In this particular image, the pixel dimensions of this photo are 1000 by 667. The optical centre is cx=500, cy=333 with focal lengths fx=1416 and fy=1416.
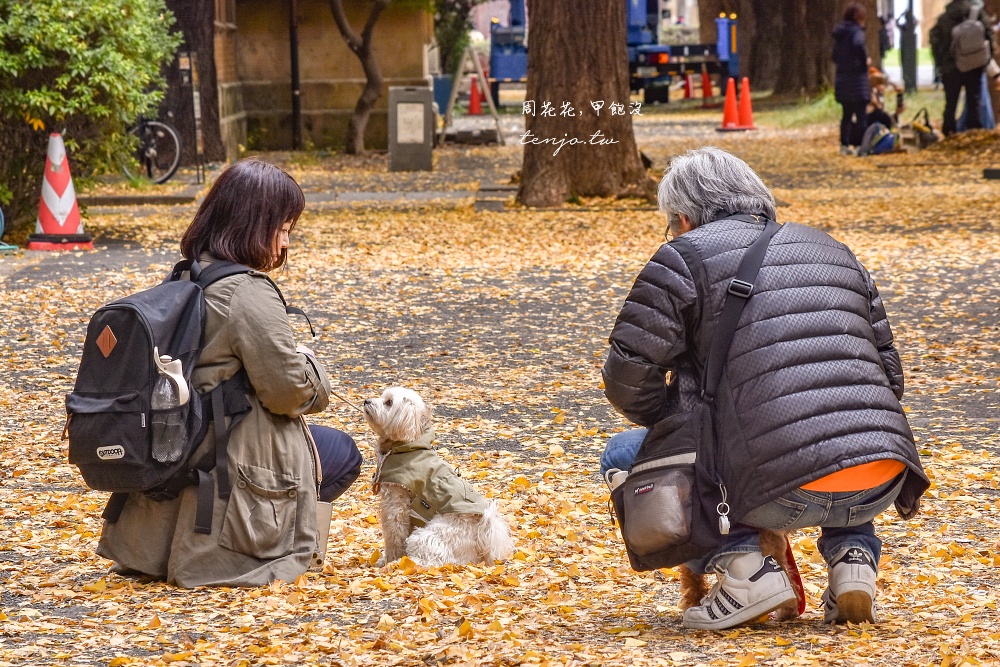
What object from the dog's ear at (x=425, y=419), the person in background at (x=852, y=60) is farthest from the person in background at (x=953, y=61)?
the dog's ear at (x=425, y=419)

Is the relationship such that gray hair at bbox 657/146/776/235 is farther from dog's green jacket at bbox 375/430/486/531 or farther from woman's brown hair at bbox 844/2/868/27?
woman's brown hair at bbox 844/2/868/27

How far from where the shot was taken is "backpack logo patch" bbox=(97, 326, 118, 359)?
4070mm

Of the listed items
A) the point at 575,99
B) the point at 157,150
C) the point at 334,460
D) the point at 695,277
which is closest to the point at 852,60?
the point at 575,99

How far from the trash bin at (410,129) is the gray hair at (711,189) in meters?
16.8

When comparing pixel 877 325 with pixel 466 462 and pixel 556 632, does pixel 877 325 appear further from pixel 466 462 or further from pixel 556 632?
pixel 466 462

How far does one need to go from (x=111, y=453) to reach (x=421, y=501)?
3.82 ft

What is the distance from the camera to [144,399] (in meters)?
4.06

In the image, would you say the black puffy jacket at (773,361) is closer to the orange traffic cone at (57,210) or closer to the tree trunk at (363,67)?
the orange traffic cone at (57,210)

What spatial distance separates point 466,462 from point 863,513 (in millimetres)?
2671

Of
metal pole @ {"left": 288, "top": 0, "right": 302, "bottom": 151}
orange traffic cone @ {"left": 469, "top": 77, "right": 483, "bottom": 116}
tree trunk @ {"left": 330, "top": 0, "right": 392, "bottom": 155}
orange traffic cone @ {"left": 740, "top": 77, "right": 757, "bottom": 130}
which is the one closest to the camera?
tree trunk @ {"left": 330, "top": 0, "right": 392, "bottom": 155}

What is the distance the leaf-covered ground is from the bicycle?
3033 mm

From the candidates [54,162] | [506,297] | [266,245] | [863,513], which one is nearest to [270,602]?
[266,245]

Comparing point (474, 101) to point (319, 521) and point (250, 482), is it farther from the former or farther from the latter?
point (250, 482)

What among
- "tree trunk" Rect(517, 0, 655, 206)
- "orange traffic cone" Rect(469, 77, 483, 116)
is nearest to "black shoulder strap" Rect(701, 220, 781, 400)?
"tree trunk" Rect(517, 0, 655, 206)
